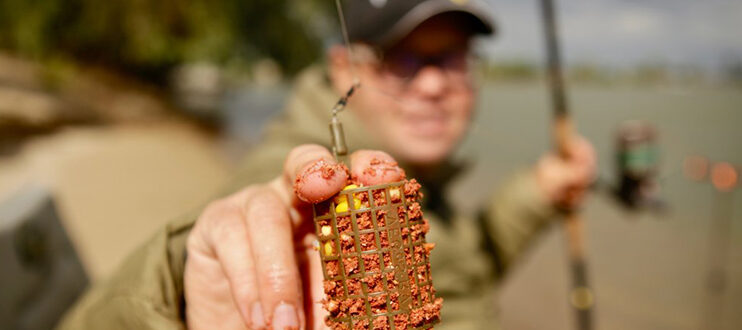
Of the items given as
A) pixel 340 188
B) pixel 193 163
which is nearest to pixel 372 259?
pixel 340 188

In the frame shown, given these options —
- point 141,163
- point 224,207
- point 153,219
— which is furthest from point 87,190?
point 224,207

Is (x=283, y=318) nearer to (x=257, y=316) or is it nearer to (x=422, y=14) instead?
(x=257, y=316)

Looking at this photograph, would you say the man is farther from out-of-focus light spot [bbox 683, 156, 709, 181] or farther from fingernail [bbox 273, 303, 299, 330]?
out-of-focus light spot [bbox 683, 156, 709, 181]

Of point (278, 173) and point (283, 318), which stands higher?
point (278, 173)

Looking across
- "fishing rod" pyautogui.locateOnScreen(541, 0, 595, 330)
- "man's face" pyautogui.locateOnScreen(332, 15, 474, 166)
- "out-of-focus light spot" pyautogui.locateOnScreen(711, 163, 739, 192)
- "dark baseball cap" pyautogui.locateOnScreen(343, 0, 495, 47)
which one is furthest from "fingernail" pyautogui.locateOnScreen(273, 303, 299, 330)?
"out-of-focus light spot" pyautogui.locateOnScreen(711, 163, 739, 192)

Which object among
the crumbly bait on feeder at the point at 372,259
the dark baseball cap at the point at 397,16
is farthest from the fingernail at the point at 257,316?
the dark baseball cap at the point at 397,16

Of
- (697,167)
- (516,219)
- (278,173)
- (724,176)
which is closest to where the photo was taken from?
(278,173)

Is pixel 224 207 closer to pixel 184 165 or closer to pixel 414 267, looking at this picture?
pixel 414 267
